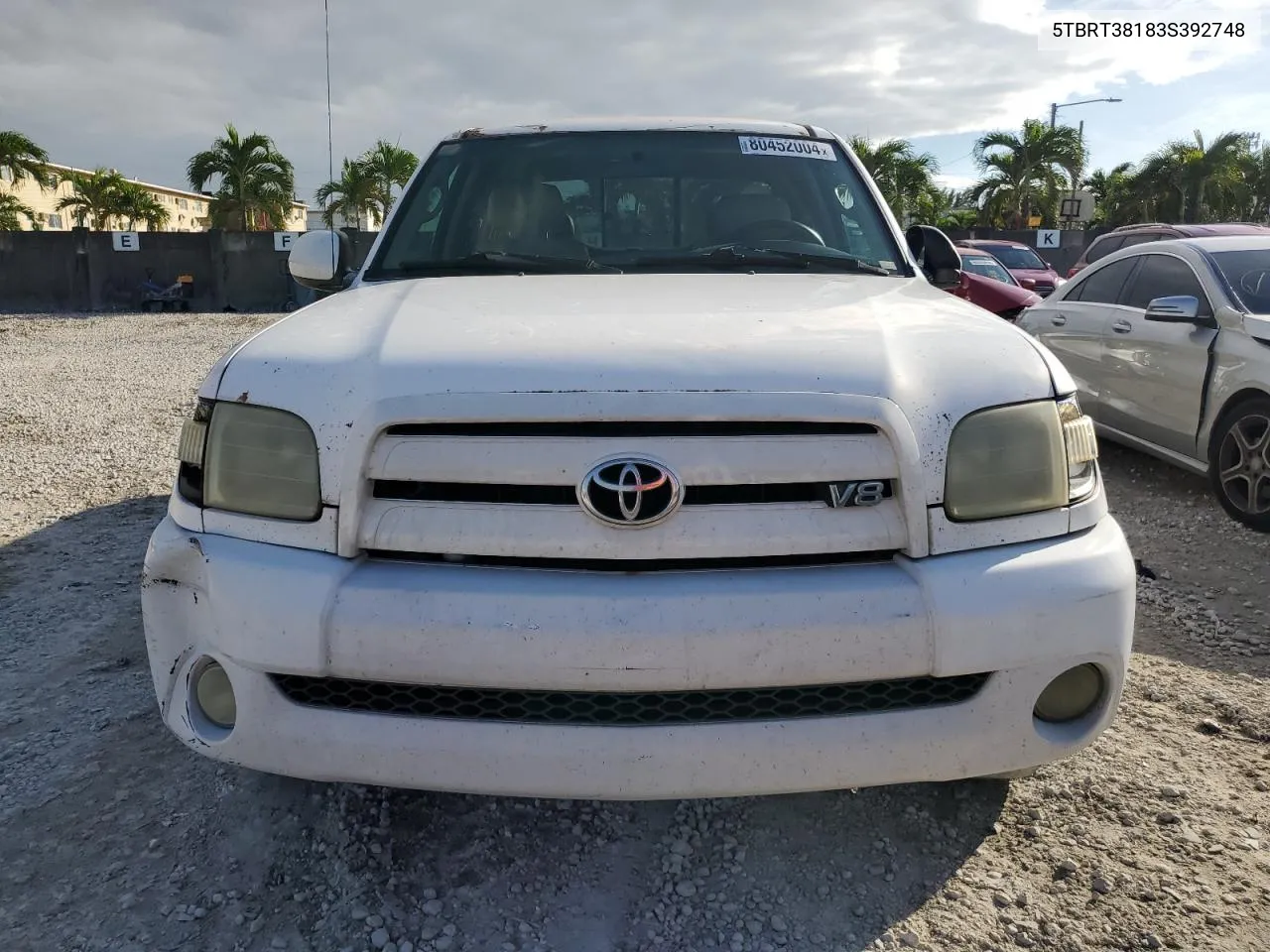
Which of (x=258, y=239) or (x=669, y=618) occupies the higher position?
(x=258, y=239)

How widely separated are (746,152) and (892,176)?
106 feet

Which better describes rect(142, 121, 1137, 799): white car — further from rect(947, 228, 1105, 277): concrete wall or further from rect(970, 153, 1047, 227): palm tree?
rect(970, 153, 1047, 227): palm tree

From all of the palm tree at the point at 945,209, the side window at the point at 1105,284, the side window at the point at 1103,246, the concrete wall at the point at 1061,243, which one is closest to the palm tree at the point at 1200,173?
the palm tree at the point at 945,209

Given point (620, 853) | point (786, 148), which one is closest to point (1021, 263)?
point (786, 148)

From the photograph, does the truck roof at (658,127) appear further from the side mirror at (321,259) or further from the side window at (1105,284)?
the side window at (1105,284)

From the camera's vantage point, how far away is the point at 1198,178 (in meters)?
33.9

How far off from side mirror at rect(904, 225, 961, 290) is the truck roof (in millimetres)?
527

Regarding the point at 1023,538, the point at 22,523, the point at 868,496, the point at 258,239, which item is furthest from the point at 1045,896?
the point at 258,239

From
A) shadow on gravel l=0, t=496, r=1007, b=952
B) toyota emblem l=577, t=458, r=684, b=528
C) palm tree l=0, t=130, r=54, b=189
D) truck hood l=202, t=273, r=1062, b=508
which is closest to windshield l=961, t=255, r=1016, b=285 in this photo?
truck hood l=202, t=273, r=1062, b=508

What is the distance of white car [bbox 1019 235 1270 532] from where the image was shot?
5.04m

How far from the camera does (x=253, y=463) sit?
2.04 m

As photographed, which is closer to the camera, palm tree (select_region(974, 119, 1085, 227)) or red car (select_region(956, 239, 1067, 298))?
red car (select_region(956, 239, 1067, 298))

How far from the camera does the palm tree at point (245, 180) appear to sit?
2983 centimetres

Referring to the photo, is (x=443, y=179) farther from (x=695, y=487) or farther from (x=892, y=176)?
(x=892, y=176)
